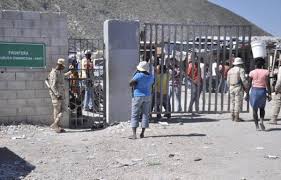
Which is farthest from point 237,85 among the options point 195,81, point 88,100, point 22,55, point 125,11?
point 125,11

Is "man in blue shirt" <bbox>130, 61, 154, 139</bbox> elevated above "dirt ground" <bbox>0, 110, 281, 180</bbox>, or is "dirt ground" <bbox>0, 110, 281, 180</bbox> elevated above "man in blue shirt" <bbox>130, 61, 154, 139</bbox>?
"man in blue shirt" <bbox>130, 61, 154, 139</bbox>

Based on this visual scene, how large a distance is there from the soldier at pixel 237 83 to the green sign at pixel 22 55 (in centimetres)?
437

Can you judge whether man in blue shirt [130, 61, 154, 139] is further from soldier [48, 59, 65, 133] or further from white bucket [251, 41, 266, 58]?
white bucket [251, 41, 266, 58]

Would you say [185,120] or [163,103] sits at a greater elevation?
[163,103]

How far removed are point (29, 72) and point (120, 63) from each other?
2.02 m

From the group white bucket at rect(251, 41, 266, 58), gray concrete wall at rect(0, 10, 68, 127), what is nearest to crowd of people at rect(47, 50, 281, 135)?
gray concrete wall at rect(0, 10, 68, 127)

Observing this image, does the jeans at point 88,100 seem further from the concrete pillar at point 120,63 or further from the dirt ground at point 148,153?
the dirt ground at point 148,153

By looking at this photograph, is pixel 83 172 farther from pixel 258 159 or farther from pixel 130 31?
pixel 130 31

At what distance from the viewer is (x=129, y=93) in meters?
11.2

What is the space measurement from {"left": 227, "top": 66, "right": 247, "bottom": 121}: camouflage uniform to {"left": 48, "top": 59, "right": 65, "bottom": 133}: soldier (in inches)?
156

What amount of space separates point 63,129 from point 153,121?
2.19 meters

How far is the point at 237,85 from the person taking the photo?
11.6 m

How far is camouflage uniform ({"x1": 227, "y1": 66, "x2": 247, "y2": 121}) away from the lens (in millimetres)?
11461

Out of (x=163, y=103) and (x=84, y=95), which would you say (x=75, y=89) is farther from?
(x=163, y=103)
